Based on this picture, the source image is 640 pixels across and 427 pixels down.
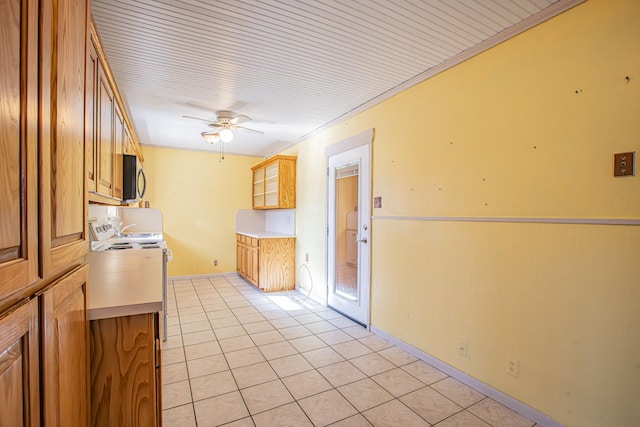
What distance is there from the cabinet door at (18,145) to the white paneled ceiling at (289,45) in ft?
4.95

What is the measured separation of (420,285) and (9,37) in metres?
2.77

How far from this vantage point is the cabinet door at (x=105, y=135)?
1.88 metres

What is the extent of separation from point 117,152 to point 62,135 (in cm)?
206

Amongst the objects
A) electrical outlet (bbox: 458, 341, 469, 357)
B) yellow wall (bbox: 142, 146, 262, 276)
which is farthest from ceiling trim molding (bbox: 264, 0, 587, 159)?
yellow wall (bbox: 142, 146, 262, 276)

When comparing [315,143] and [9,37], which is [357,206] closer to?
[315,143]

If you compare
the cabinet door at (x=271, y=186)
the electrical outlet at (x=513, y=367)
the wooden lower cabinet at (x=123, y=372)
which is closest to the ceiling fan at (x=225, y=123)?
the cabinet door at (x=271, y=186)

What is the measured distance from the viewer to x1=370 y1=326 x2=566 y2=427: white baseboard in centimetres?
185

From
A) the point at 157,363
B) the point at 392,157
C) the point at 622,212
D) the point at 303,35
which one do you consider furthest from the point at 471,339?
the point at 303,35

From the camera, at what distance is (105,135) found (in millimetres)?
2062

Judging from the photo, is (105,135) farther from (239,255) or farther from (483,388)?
(239,255)

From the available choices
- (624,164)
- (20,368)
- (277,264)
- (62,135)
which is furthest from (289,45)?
(277,264)

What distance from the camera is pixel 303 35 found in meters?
2.12

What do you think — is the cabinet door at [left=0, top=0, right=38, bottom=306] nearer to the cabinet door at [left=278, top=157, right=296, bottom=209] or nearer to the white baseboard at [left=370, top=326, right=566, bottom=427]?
the white baseboard at [left=370, top=326, right=566, bottom=427]

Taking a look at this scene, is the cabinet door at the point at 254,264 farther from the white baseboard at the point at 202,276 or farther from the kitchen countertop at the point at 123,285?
the kitchen countertop at the point at 123,285
